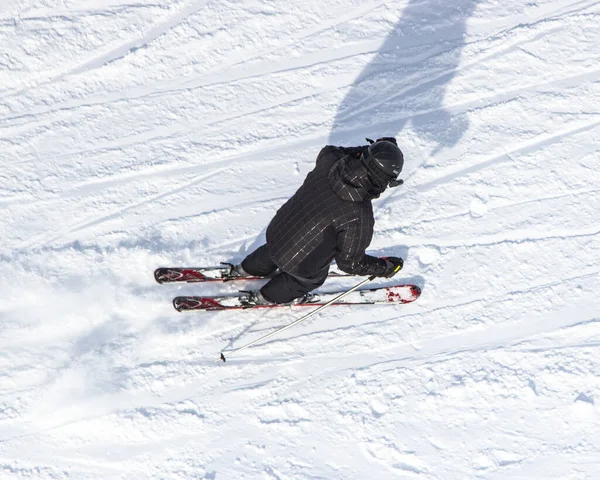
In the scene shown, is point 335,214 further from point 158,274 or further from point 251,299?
point 158,274

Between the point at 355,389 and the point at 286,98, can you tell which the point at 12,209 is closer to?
the point at 286,98

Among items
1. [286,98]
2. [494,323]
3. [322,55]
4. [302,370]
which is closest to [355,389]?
[302,370]

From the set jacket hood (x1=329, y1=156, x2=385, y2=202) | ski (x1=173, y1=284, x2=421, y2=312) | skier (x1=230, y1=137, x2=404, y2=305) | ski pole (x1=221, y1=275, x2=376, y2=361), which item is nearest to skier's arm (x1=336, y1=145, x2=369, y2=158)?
skier (x1=230, y1=137, x2=404, y2=305)

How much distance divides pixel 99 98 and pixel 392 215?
113 inches

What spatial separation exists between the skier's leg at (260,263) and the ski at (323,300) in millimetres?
331

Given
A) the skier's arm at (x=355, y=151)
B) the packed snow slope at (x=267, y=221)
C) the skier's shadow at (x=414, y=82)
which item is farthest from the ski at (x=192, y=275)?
the skier's shadow at (x=414, y=82)

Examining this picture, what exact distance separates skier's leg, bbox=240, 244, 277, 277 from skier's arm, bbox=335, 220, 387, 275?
2.15 feet

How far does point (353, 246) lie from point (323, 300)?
130cm

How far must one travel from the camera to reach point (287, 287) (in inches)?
165

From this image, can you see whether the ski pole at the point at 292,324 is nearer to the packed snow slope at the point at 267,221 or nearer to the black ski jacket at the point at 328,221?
the packed snow slope at the point at 267,221

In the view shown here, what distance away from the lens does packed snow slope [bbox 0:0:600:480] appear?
176 inches

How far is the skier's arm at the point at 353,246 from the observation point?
349cm

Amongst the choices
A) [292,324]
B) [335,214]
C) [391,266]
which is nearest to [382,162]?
[335,214]

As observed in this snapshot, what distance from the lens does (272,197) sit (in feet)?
16.6
